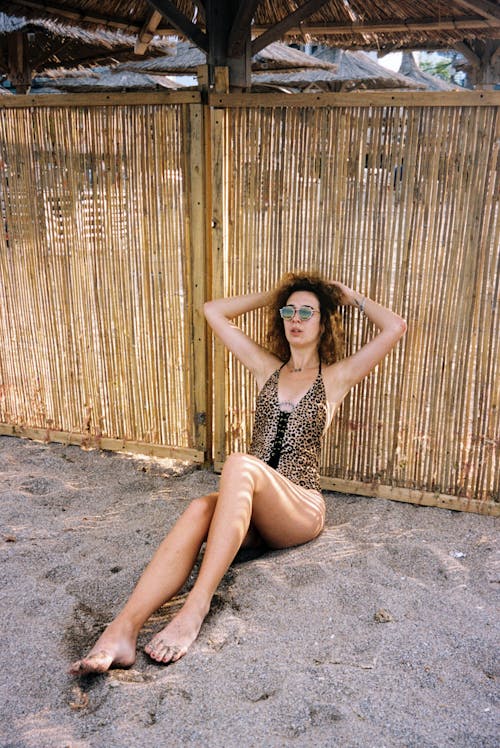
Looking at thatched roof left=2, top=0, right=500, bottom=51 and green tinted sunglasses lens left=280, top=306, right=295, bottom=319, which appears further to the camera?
thatched roof left=2, top=0, right=500, bottom=51

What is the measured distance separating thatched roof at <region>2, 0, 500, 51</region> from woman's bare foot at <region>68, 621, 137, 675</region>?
13.3 feet

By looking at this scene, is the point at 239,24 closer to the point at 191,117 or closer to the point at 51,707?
the point at 191,117

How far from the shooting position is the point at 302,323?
2.64 meters

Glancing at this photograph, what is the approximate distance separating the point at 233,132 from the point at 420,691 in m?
2.34

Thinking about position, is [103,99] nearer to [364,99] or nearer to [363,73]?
[364,99]

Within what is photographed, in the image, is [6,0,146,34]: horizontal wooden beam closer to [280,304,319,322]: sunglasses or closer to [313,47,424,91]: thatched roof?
[280,304,319,322]: sunglasses

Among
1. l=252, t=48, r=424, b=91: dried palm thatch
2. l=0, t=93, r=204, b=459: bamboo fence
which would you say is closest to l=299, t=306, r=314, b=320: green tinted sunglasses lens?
l=0, t=93, r=204, b=459: bamboo fence

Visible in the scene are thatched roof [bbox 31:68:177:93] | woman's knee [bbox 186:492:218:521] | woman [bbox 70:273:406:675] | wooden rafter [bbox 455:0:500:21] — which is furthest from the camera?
thatched roof [bbox 31:68:177:93]

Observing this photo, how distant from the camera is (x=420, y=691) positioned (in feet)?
5.98

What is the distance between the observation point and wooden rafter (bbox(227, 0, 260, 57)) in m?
3.11

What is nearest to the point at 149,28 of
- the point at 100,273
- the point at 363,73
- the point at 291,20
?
the point at 291,20

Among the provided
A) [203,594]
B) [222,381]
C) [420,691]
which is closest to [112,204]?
[222,381]

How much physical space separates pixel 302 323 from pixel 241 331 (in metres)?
0.36

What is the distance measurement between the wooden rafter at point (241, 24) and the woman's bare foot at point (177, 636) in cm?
258
